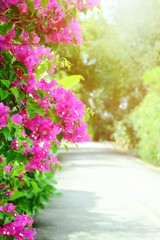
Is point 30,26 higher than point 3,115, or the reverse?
point 30,26

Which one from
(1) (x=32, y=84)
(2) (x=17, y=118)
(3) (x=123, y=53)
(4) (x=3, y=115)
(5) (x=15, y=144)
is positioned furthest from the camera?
(3) (x=123, y=53)

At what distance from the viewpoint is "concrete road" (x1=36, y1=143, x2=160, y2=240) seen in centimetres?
935

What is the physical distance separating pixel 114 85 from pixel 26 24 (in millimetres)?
40791

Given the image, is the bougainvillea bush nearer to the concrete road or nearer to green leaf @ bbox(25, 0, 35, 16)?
green leaf @ bbox(25, 0, 35, 16)

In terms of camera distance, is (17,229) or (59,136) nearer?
(59,136)

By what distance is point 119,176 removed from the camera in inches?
795

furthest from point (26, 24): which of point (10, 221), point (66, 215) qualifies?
point (66, 215)

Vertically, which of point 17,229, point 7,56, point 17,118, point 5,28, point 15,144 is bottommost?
point 17,229

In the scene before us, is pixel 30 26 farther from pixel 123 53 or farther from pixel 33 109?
pixel 123 53

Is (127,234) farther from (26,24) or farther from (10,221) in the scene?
(26,24)

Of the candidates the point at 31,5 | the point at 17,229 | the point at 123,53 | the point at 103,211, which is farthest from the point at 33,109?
the point at 123,53

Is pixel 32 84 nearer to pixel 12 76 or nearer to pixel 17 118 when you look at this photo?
pixel 12 76

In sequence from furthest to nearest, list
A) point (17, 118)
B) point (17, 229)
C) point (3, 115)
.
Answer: point (17, 229) < point (17, 118) < point (3, 115)

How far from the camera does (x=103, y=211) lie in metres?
11.8
